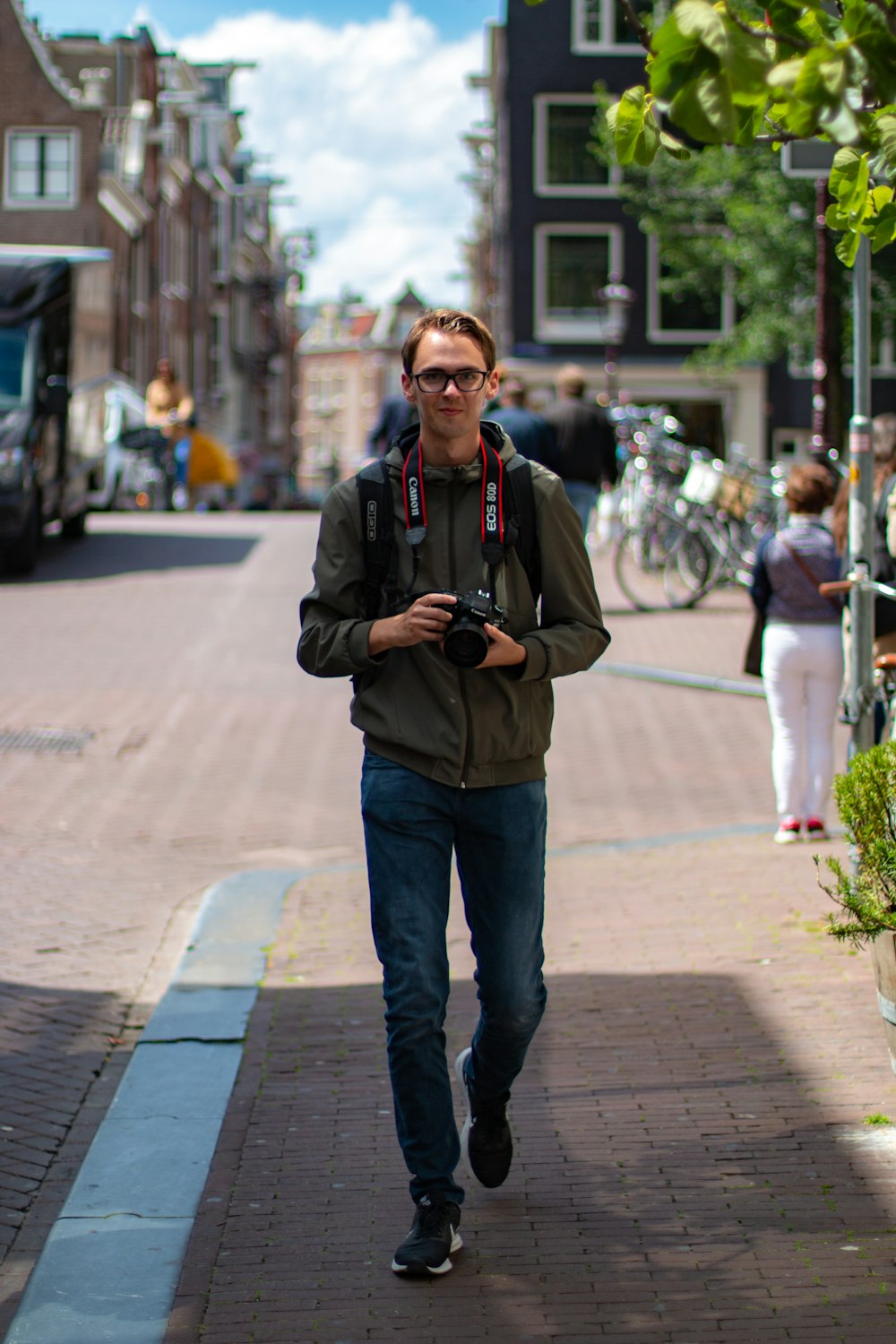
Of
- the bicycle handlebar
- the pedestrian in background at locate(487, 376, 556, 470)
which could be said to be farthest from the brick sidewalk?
the pedestrian in background at locate(487, 376, 556, 470)

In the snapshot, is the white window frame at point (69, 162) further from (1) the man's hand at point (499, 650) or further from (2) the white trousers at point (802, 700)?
(1) the man's hand at point (499, 650)

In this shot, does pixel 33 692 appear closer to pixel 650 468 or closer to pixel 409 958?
pixel 650 468

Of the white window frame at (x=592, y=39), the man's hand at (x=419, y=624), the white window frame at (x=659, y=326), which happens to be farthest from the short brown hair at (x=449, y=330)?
the white window frame at (x=592, y=39)

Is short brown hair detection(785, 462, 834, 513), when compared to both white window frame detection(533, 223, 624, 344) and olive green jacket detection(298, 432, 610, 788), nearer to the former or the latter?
olive green jacket detection(298, 432, 610, 788)

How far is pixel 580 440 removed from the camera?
1268cm

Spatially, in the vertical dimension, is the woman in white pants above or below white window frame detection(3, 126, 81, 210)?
below

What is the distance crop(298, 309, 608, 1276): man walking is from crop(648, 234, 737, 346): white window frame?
130 ft

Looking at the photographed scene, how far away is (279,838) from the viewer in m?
8.95

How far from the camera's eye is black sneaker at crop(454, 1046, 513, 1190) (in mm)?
3908

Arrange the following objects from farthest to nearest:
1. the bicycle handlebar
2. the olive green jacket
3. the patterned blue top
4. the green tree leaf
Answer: the patterned blue top
the bicycle handlebar
the olive green jacket
the green tree leaf

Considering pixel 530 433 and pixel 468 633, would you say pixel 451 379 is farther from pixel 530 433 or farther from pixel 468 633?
pixel 530 433

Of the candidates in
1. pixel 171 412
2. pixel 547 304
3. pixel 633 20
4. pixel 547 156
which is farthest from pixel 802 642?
pixel 547 156

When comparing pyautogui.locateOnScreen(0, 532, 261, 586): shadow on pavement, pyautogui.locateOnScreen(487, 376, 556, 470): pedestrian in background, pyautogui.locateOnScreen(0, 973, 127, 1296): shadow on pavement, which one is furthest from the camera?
pyautogui.locateOnScreen(0, 532, 261, 586): shadow on pavement

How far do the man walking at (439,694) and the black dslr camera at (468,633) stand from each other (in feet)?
0.25
